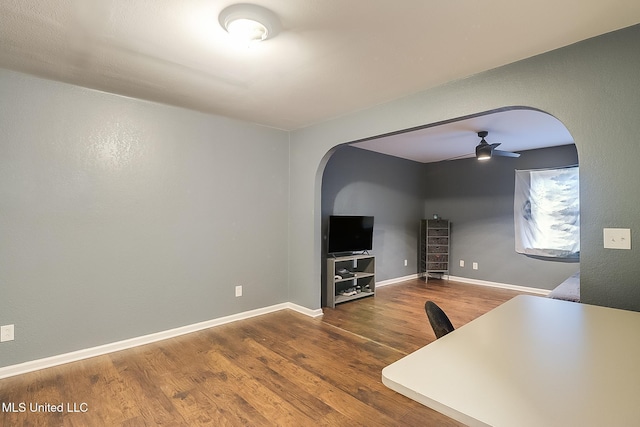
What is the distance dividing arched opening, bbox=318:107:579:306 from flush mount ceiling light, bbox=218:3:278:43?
2.59 meters

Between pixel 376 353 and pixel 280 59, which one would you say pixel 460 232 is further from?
pixel 280 59

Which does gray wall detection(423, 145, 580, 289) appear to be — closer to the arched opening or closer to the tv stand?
the arched opening

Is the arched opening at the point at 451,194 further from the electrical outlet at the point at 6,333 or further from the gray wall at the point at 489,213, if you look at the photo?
the electrical outlet at the point at 6,333

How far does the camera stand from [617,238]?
5.89 feet

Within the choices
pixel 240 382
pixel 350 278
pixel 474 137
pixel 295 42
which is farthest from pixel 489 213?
pixel 240 382

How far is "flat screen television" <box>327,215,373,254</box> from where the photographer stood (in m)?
4.43

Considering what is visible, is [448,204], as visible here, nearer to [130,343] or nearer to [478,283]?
[478,283]

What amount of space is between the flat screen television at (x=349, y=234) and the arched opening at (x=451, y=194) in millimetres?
178

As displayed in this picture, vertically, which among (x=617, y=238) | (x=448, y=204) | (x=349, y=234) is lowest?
(x=349, y=234)

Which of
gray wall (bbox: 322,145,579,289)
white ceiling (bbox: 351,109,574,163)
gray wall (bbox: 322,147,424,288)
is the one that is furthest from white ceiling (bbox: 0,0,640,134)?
gray wall (bbox: 322,145,579,289)

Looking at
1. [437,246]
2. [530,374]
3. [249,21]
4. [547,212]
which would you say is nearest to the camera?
[530,374]

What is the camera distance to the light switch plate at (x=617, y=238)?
1.77 m

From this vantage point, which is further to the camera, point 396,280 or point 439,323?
point 396,280

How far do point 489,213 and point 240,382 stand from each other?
17.2ft
